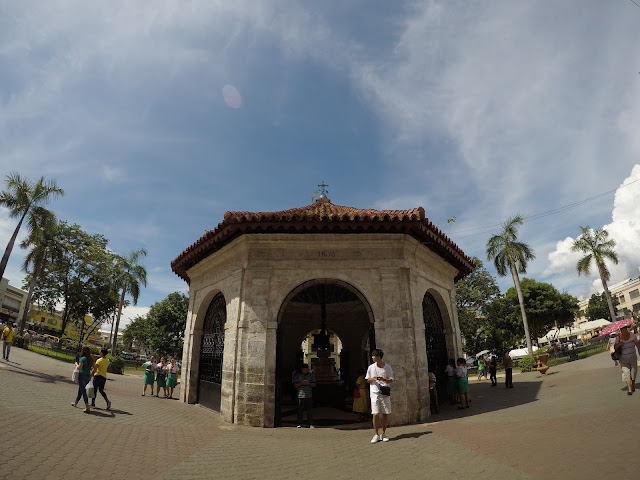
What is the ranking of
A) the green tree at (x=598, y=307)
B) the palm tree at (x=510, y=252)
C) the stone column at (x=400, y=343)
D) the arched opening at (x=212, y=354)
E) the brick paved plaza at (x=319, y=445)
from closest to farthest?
the brick paved plaza at (x=319, y=445) < the stone column at (x=400, y=343) < the arched opening at (x=212, y=354) < the palm tree at (x=510, y=252) < the green tree at (x=598, y=307)

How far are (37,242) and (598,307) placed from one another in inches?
2973

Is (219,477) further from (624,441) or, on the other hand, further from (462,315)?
(462,315)

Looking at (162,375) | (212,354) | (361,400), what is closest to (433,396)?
(361,400)

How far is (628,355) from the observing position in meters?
7.45

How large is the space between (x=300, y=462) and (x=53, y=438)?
12.9 feet

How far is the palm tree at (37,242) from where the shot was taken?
55.5 ft

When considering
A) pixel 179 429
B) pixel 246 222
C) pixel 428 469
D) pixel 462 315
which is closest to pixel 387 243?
pixel 246 222

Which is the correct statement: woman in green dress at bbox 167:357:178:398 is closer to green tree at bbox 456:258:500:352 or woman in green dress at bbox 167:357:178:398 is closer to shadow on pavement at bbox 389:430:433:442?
shadow on pavement at bbox 389:430:433:442

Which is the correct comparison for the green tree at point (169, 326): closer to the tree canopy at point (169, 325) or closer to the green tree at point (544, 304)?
the tree canopy at point (169, 325)

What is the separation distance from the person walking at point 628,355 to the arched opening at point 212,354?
386 inches

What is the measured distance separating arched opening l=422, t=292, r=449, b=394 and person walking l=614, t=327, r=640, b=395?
4306 millimetres

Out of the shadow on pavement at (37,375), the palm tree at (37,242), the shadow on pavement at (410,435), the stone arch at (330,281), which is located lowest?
the shadow on pavement at (410,435)

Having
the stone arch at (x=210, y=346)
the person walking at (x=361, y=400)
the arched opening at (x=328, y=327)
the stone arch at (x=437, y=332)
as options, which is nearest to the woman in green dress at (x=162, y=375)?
the stone arch at (x=210, y=346)

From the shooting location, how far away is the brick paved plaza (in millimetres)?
4344
